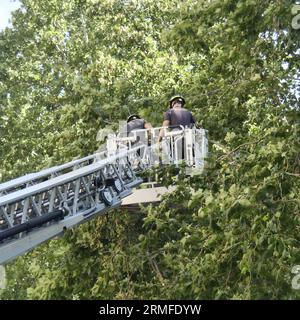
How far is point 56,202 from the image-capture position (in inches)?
336

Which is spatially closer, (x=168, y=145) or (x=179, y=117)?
(x=179, y=117)

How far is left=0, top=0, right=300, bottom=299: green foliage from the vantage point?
7.73 metres

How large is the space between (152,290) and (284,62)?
384 centimetres

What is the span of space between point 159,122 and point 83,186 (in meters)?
3.08

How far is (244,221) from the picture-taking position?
755 cm

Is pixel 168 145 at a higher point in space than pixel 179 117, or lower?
lower

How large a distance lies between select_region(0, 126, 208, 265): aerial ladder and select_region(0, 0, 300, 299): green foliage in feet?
1.54

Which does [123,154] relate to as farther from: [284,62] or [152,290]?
[284,62]

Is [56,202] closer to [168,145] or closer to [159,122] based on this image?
[168,145]

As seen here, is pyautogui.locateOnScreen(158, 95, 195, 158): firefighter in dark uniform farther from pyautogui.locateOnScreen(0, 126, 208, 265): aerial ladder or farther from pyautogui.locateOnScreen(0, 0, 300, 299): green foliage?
pyautogui.locateOnScreen(0, 0, 300, 299): green foliage
